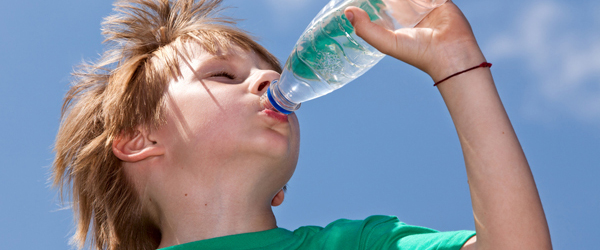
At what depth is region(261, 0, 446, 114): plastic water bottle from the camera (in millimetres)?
2182

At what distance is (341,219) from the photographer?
239 centimetres

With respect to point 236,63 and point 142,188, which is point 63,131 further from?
point 236,63

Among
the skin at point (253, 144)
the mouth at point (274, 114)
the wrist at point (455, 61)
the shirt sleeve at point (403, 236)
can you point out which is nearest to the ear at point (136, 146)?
the skin at point (253, 144)

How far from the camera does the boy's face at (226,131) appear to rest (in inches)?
90.7

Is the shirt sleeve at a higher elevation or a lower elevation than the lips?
lower

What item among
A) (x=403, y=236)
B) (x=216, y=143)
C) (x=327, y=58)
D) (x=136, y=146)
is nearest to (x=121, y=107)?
(x=136, y=146)

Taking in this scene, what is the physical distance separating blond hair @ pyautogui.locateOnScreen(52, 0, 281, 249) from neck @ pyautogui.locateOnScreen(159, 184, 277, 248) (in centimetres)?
33

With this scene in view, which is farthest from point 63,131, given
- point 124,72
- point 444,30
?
point 444,30

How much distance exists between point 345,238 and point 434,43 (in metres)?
0.86

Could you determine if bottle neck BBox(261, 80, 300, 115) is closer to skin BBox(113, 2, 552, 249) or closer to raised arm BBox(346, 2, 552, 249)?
skin BBox(113, 2, 552, 249)

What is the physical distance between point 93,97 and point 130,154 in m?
0.56

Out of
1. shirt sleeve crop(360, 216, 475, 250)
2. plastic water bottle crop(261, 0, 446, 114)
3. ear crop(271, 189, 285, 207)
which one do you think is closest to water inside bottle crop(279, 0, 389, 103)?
plastic water bottle crop(261, 0, 446, 114)

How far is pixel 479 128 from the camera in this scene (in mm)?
1687

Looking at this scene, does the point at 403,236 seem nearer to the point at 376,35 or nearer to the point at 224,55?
the point at 376,35
